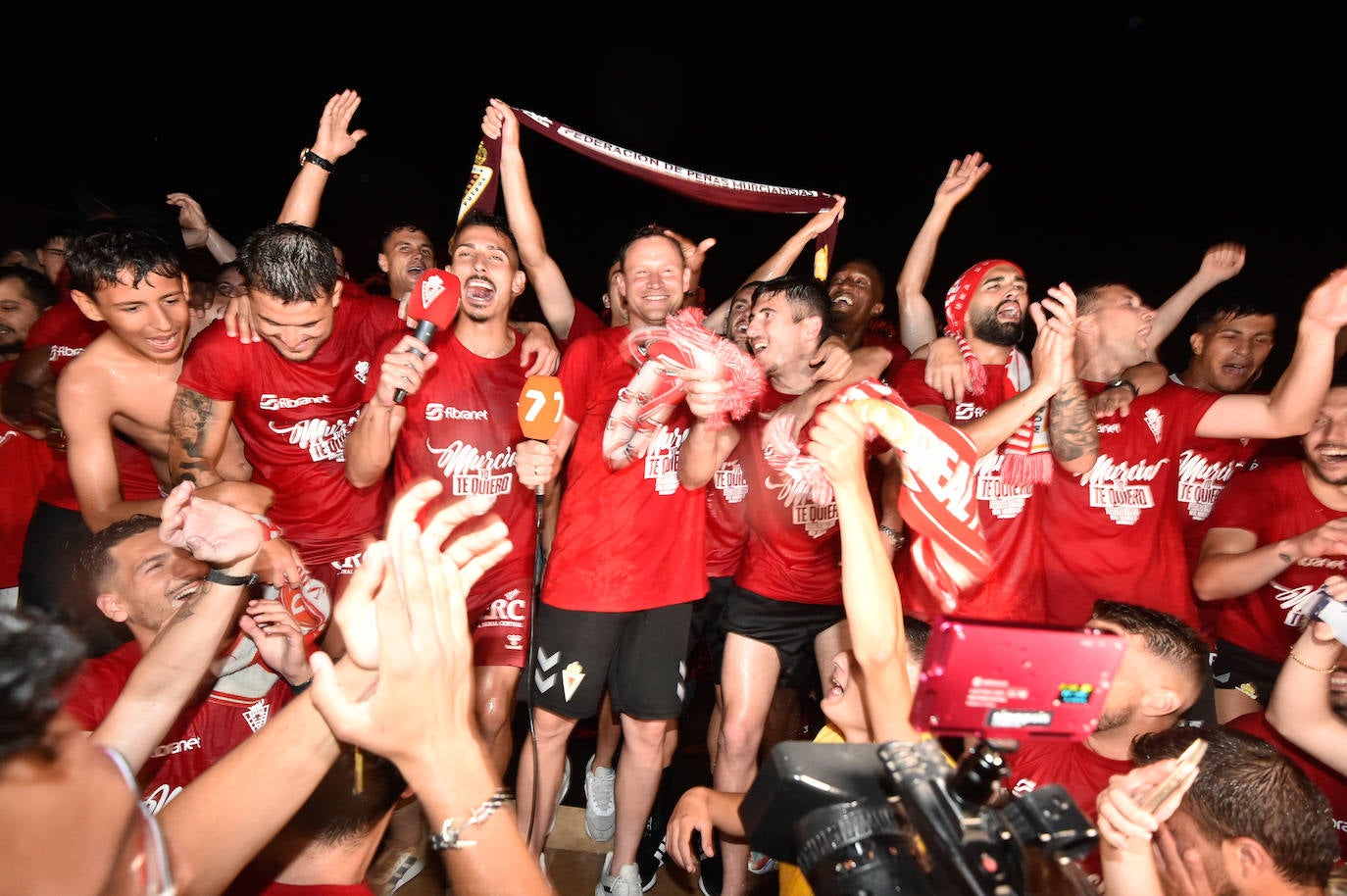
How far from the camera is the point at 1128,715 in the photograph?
230cm

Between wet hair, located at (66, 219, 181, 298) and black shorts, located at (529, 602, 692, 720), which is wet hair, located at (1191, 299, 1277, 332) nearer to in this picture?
black shorts, located at (529, 602, 692, 720)

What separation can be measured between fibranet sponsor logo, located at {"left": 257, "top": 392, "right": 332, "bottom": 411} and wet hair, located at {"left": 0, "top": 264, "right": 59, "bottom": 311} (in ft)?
8.35

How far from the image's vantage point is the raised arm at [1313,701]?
94.3 inches

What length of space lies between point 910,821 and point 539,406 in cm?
195

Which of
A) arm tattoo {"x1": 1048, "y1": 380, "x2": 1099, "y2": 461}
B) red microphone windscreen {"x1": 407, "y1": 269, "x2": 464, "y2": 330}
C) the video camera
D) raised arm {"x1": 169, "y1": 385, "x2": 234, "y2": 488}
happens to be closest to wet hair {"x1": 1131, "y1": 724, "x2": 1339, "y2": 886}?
the video camera

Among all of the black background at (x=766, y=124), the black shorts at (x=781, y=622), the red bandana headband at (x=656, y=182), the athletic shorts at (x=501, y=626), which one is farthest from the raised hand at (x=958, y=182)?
the black background at (x=766, y=124)

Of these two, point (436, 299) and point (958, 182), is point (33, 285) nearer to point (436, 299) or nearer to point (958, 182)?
point (436, 299)

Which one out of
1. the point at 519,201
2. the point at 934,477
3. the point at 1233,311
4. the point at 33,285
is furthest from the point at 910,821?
the point at 33,285

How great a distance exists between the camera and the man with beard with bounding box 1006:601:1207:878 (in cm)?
228

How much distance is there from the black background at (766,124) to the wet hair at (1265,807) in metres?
6.02

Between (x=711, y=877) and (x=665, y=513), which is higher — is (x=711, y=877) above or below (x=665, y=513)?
below

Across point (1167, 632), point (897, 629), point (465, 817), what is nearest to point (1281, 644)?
point (1167, 632)

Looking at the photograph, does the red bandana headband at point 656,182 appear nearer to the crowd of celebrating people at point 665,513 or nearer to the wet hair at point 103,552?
the crowd of celebrating people at point 665,513

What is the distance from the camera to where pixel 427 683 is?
1.16 metres
